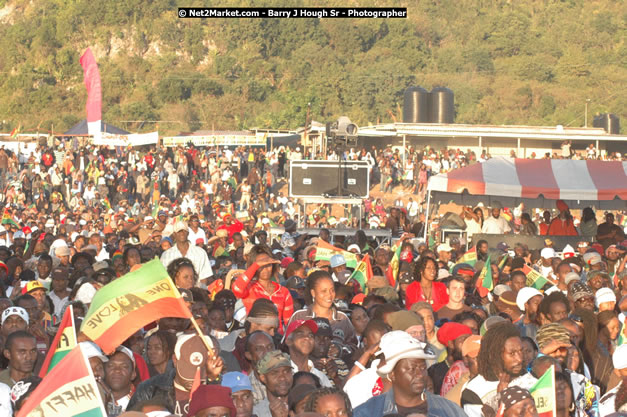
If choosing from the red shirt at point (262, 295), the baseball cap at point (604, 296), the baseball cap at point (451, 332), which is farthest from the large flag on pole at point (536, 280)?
the baseball cap at point (451, 332)

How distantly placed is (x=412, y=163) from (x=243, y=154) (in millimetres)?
5351

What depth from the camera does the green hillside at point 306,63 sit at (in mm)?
71125

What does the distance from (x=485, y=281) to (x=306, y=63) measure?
216ft

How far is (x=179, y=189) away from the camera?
39594 mm

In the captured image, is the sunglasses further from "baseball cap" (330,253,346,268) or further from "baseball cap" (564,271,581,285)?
"baseball cap" (330,253,346,268)

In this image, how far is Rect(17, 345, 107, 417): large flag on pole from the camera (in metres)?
5.26

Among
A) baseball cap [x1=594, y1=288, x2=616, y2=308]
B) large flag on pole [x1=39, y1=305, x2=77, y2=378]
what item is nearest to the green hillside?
baseball cap [x1=594, y1=288, x2=616, y2=308]

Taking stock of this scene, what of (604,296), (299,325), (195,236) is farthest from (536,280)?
(195,236)

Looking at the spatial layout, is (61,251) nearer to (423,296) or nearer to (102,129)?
(423,296)

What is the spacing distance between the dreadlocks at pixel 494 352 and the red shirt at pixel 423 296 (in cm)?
406

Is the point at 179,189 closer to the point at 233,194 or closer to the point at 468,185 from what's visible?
the point at 233,194

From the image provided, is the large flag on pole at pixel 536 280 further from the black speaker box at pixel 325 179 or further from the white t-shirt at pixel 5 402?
the black speaker box at pixel 325 179

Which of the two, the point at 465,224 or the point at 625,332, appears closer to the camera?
the point at 625,332

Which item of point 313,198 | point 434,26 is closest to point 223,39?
point 434,26
